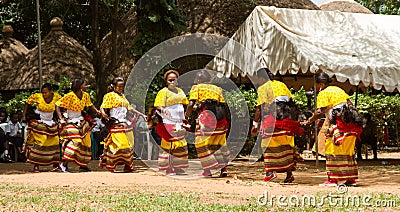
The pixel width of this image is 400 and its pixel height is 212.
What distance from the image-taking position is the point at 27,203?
743 centimetres

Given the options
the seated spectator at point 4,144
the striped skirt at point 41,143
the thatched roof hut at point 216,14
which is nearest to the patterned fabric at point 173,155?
the striped skirt at point 41,143

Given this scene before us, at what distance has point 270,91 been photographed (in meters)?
9.79

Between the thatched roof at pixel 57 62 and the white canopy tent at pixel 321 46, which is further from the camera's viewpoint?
the thatched roof at pixel 57 62

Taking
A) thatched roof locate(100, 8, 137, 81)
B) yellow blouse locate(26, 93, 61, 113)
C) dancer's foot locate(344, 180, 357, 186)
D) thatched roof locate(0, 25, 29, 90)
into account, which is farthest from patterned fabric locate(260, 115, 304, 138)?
thatched roof locate(0, 25, 29, 90)

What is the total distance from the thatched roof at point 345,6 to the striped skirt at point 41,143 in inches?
624

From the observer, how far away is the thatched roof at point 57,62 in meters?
20.9

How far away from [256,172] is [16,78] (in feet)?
38.8

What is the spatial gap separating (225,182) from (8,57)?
15278 millimetres

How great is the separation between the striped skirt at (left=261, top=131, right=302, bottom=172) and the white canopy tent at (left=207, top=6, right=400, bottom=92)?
1857 millimetres

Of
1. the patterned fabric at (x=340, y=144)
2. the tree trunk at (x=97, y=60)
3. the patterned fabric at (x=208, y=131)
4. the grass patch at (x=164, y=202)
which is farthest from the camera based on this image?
the tree trunk at (x=97, y=60)

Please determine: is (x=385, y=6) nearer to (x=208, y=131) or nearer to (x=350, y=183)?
(x=208, y=131)

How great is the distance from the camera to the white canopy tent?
11422 millimetres

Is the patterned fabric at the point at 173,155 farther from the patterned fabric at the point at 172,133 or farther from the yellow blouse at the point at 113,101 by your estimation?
the yellow blouse at the point at 113,101

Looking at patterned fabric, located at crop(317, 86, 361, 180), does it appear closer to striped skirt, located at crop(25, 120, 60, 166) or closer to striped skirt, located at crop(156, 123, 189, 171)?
striped skirt, located at crop(156, 123, 189, 171)
